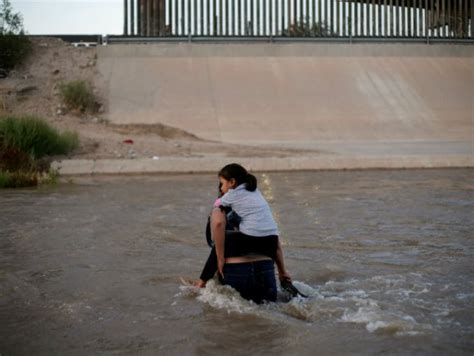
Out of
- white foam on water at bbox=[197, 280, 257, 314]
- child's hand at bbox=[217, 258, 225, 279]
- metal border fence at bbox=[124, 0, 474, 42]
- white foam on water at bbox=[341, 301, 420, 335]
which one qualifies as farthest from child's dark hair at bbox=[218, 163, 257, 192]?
metal border fence at bbox=[124, 0, 474, 42]

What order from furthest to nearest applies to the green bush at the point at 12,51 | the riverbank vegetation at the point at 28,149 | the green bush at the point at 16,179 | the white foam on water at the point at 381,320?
the green bush at the point at 12,51
the riverbank vegetation at the point at 28,149
the green bush at the point at 16,179
the white foam on water at the point at 381,320

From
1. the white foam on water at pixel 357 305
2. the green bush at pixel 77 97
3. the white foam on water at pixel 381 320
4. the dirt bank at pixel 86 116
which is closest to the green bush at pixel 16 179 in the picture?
the dirt bank at pixel 86 116

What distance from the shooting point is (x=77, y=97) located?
2795 cm

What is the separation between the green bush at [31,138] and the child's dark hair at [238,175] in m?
12.9

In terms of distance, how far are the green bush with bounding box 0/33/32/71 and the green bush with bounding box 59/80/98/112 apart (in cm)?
395

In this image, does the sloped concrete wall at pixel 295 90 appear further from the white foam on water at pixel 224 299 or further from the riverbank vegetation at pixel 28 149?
the white foam on water at pixel 224 299

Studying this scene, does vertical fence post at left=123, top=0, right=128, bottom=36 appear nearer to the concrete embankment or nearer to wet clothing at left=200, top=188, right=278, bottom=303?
the concrete embankment

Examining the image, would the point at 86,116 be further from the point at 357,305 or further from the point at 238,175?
the point at 357,305

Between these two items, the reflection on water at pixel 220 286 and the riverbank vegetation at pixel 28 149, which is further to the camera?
the riverbank vegetation at pixel 28 149

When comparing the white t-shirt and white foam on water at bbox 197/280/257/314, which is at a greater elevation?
the white t-shirt

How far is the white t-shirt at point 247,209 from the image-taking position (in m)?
6.79

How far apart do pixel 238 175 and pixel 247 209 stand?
30 cm

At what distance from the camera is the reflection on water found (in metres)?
5.93

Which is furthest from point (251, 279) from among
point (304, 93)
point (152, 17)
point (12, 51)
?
point (12, 51)
